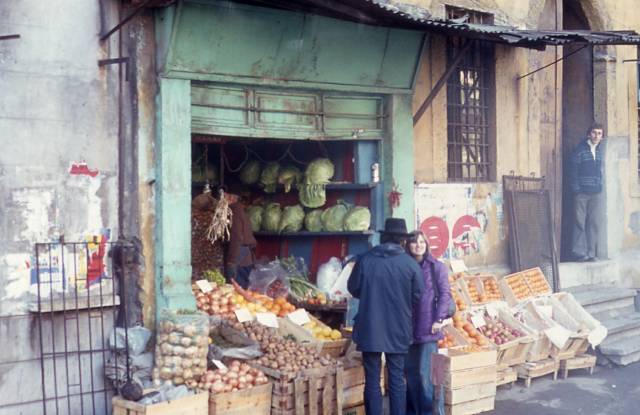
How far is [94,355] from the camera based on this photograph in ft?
24.7

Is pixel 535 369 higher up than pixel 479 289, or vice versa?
pixel 479 289

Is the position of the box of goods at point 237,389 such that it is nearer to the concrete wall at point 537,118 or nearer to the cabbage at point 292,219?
the cabbage at point 292,219

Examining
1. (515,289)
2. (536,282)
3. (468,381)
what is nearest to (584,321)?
(536,282)

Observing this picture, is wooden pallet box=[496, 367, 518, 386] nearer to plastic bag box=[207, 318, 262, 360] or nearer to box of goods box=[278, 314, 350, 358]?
box of goods box=[278, 314, 350, 358]

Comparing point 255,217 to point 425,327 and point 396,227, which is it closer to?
point 396,227

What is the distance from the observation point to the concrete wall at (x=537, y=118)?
11375mm

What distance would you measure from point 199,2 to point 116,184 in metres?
1.86

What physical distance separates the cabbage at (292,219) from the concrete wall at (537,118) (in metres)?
1.58

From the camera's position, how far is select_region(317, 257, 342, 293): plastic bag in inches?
407

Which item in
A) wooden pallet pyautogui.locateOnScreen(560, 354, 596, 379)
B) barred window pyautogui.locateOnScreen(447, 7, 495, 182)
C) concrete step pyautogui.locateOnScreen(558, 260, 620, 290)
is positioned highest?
barred window pyautogui.locateOnScreen(447, 7, 495, 182)

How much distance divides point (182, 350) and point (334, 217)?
360 centimetres

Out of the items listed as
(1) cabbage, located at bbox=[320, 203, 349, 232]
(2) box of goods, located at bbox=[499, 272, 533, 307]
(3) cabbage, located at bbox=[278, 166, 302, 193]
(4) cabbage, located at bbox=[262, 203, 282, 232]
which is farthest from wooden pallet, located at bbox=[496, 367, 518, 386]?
(3) cabbage, located at bbox=[278, 166, 302, 193]

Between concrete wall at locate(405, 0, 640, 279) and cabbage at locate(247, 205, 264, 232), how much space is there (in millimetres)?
2130

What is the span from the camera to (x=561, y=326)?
10.3m
